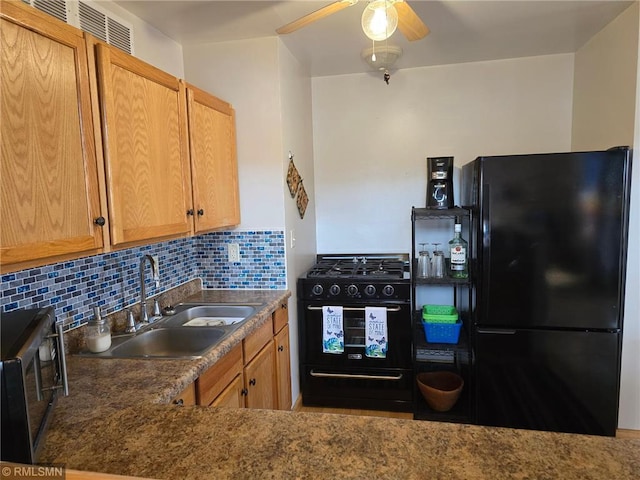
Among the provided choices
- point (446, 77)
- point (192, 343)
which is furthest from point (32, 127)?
point (446, 77)

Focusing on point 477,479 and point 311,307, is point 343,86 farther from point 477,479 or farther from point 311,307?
point 477,479

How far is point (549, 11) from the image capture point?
221 cm

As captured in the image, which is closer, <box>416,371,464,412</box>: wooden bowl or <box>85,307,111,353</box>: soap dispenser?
<box>85,307,111,353</box>: soap dispenser

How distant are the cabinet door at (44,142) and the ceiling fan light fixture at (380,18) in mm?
1033

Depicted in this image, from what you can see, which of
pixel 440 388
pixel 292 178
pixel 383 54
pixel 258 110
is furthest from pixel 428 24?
pixel 440 388

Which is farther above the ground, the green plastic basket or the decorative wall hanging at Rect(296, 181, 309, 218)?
the decorative wall hanging at Rect(296, 181, 309, 218)

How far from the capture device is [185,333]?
196cm

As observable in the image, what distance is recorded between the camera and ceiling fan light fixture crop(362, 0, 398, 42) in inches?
61.0

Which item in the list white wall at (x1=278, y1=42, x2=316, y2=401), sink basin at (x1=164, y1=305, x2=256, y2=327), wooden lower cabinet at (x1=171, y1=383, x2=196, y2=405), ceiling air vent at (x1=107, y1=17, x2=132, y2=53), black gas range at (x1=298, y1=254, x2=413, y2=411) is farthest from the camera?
black gas range at (x1=298, y1=254, x2=413, y2=411)

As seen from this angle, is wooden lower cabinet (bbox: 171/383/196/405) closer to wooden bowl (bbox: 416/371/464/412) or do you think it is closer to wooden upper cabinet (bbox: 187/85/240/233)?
wooden upper cabinet (bbox: 187/85/240/233)

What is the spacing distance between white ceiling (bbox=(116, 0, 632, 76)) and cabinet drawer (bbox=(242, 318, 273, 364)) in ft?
5.40

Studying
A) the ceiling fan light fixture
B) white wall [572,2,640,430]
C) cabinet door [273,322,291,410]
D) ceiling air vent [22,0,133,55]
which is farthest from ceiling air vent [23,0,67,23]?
white wall [572,2,640,430]

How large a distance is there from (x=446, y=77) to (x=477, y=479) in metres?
2.96

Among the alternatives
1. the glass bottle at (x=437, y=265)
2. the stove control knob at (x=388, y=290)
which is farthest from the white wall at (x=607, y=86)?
the stove control knob at (x=388, y=290)
